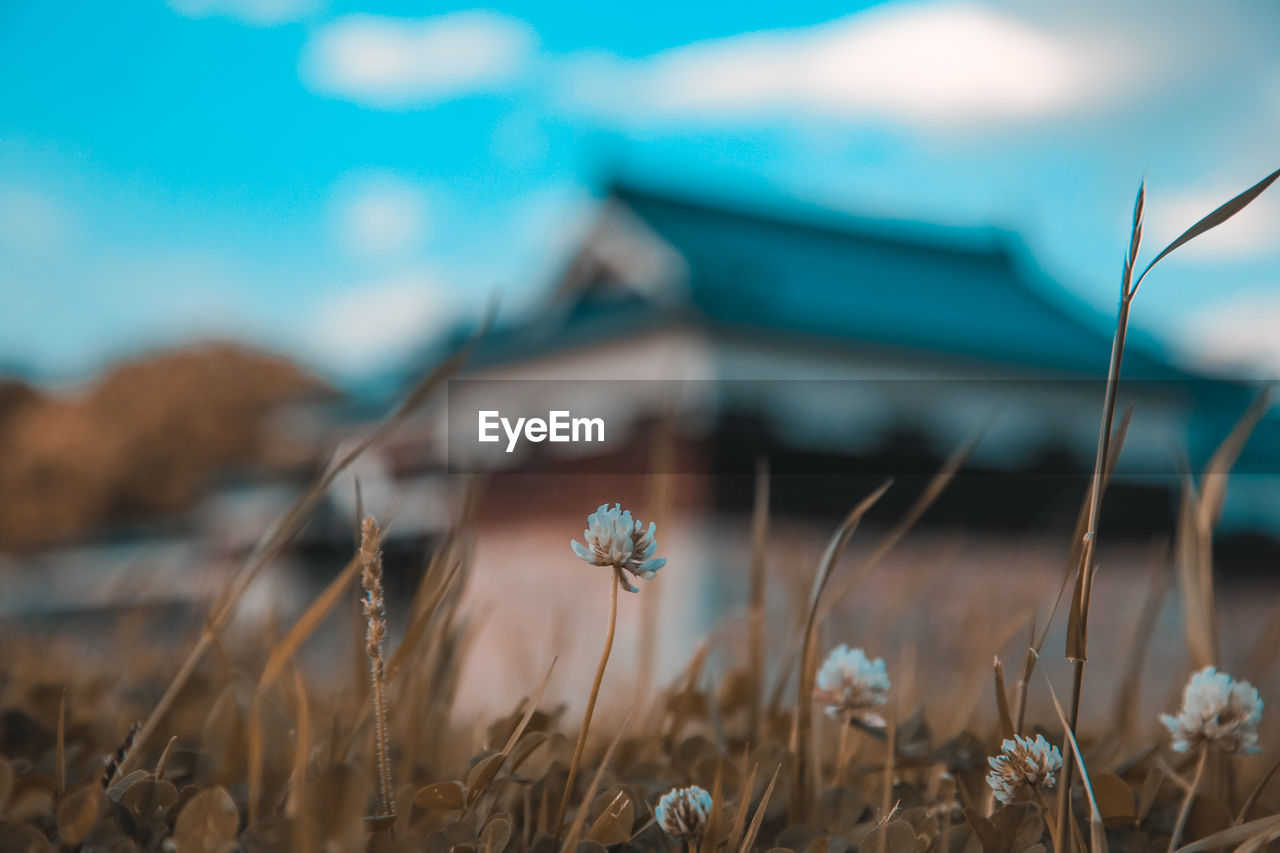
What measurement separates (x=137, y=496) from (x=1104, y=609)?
60.6 ft

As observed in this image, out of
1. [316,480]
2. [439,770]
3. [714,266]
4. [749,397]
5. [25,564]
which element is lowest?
[25,564]

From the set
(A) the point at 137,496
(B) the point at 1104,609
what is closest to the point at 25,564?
(A) the point at 137,496

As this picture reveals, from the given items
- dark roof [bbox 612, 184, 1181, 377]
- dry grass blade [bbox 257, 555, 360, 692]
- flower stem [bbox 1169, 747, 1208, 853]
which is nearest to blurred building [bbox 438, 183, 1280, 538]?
dark roof [bbox 612, 184, 1181, 377]

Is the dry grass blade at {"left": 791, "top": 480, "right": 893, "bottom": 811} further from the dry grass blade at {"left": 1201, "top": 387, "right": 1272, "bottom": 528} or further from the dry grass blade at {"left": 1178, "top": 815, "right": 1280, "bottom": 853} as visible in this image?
the dry grass blade at {"left": 1201, "top": 387, "right": 1272, "bottom": 528}

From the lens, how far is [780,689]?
56 centimetres

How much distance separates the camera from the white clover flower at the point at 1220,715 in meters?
0.41

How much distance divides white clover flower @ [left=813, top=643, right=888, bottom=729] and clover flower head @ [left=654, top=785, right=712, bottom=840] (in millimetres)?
117

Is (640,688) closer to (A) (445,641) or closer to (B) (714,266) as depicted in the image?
(A) (445,641)

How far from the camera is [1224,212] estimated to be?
0.33 metres

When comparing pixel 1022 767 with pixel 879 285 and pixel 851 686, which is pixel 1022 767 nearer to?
pixel 851 686

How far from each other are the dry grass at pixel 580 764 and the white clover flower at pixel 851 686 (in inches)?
0.4

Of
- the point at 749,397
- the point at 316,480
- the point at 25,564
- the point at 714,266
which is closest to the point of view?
the point at 316,480

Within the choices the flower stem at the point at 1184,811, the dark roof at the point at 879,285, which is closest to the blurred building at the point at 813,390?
the dark roof at the point at 879,285

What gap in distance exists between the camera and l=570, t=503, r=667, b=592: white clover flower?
0.34 metres
